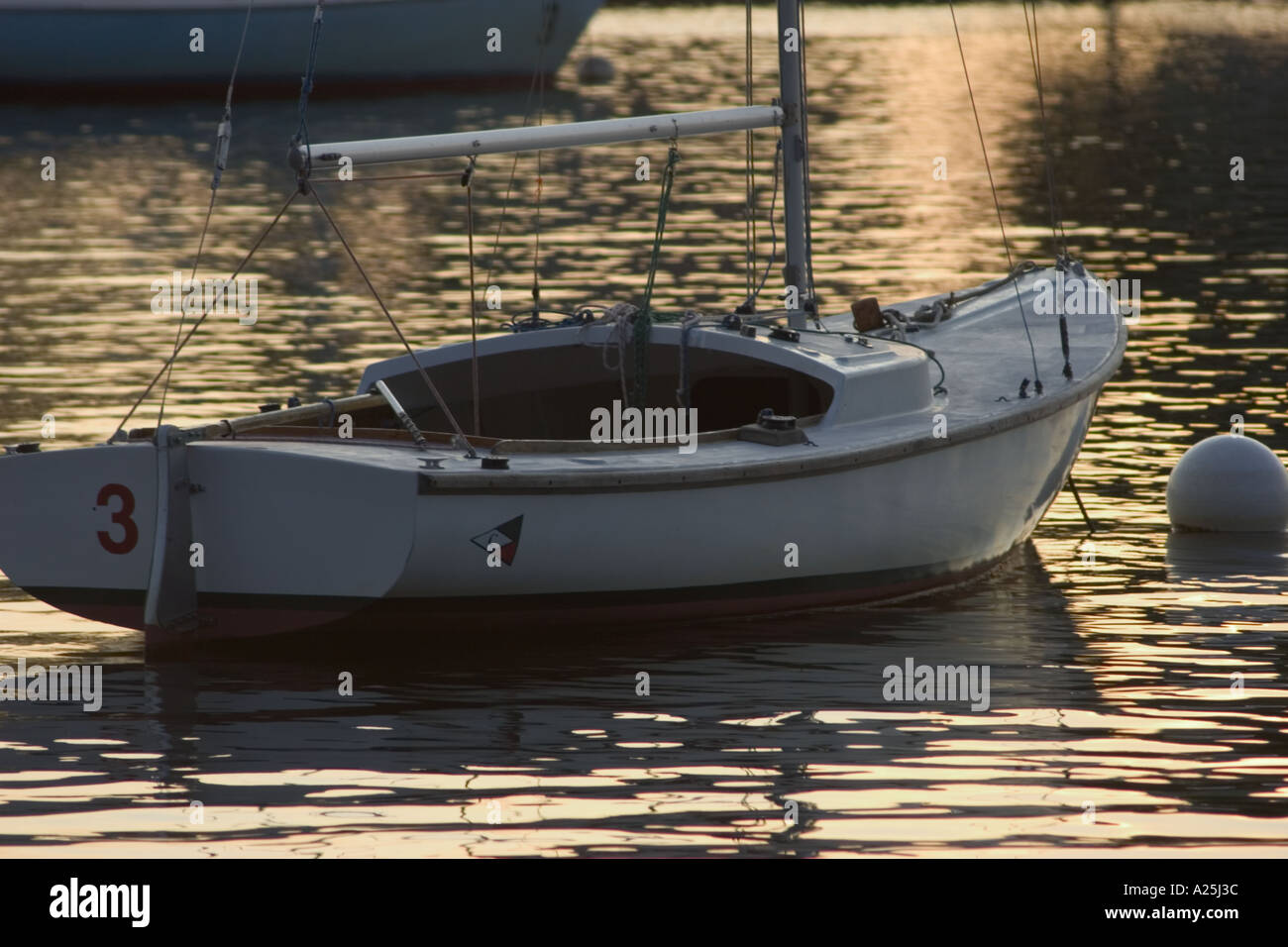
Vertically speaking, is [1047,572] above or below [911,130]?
below

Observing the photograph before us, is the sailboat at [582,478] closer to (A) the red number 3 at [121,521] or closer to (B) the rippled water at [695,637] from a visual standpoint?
(A) the red number 3 at [121,521]

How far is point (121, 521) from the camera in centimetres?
1073

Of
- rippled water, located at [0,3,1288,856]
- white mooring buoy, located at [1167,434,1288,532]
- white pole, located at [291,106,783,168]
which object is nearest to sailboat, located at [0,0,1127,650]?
white pole, located at [291,106,783,168]

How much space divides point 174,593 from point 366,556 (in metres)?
0.99

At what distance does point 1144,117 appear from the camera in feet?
143

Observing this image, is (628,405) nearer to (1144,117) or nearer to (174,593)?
(174,593)

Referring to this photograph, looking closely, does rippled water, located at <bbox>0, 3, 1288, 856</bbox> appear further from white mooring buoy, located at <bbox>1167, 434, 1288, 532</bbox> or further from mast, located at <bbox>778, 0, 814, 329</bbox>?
mast, located at <bbox>778, 0, 814, 329</bbox>

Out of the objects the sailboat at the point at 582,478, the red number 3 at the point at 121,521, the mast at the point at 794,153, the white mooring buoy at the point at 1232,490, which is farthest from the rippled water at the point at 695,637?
the mast at the point at 794,153

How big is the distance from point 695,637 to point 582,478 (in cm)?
141

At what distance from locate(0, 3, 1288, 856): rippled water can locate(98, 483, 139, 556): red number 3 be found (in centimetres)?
74

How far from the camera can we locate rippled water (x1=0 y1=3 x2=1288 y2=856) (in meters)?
9.16

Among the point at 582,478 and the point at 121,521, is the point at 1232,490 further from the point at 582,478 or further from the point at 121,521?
the point at 121,521
